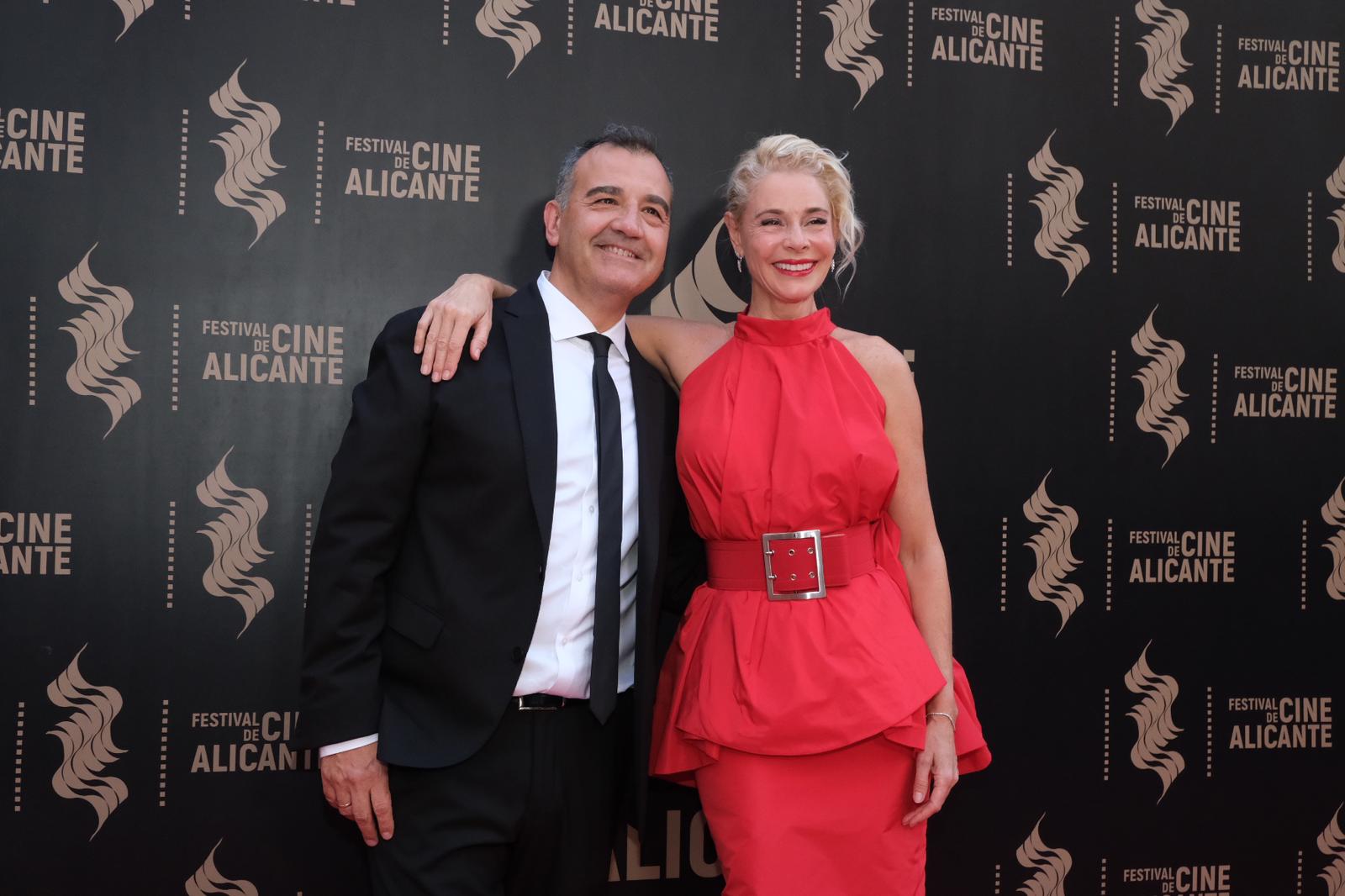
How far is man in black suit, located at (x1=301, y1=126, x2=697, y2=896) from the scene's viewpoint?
5.90ft

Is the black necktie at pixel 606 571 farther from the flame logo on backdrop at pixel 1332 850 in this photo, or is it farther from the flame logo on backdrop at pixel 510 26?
the flame logo on backdrop at pixel 1332 850

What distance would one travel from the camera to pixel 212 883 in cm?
242

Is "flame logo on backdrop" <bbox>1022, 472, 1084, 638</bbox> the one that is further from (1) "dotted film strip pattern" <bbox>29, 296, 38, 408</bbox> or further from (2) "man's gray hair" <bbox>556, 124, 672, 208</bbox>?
(1) "dotted film strip pattern" <bbox>29, 296, 38, 408</bbox>

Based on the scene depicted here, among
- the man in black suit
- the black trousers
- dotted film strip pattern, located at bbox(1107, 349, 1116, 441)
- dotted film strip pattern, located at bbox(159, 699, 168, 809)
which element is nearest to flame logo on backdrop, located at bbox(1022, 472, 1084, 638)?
dotted film strip pattern, located at bbox(1107, 349, 1116, 441)

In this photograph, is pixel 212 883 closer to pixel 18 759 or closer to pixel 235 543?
pixel 18 759

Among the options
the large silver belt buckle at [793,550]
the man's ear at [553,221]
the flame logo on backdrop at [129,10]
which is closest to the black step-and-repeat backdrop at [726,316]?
the flame logo on backdrop at [129,10]

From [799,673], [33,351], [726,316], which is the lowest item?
[799,673]

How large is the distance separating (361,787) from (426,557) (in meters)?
0.42

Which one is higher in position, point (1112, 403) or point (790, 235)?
point (790, 235)

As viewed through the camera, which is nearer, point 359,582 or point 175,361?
point 359,582

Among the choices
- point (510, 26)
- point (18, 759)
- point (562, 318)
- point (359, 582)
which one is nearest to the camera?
point (359, 582)

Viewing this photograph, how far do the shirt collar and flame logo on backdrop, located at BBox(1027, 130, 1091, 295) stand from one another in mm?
1407

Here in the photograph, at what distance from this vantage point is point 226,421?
245 cm

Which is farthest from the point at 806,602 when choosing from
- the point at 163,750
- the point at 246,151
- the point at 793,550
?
the point at 246,151
